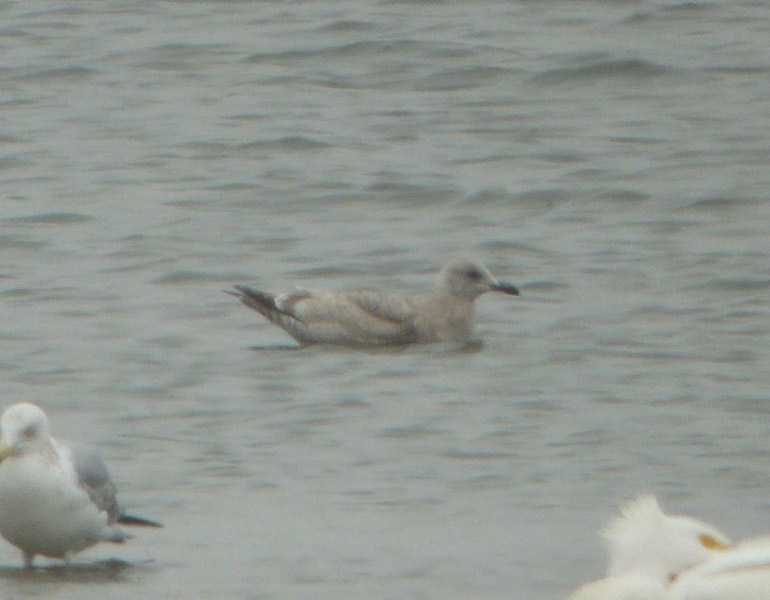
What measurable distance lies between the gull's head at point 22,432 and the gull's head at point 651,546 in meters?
3.21

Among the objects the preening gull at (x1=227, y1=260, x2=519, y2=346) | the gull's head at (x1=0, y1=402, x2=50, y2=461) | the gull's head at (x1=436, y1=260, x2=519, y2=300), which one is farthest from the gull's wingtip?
the gull's head at (x1=436, y1=260, x2=519, y2=300)

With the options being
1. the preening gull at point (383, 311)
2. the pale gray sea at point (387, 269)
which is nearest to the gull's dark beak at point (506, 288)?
the preening gull at point (383, 311)

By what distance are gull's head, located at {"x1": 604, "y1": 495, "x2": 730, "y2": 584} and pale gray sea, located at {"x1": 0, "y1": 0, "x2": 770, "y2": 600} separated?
1937 millimetres

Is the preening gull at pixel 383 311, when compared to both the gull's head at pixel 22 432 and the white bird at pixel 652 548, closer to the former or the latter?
the gull's head at pixel 22 432

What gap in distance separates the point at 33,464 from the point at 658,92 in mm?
12654

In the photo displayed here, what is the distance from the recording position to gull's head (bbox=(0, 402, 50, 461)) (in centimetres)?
773

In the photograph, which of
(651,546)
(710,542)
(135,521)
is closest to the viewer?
(651,546)

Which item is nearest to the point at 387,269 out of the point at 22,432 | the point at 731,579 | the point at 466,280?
the point at 466,280

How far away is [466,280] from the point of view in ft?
44.1

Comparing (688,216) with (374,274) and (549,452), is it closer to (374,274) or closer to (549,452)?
(374,274)

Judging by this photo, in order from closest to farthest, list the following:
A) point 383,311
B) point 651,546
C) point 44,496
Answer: point 651,546
point 44,496
point 383,311

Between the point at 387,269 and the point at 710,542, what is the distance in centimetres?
945

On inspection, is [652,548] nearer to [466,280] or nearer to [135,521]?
[135,521]

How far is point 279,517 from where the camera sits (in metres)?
8.51
